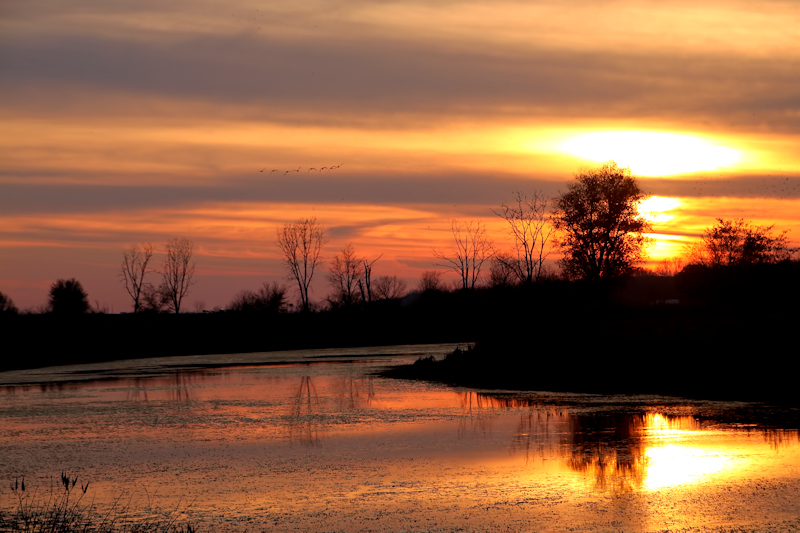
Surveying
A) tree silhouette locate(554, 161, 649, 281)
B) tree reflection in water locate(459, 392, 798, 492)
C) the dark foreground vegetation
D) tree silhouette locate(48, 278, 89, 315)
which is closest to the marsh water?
tree reflection in water locate(459, 392, 798, 492)

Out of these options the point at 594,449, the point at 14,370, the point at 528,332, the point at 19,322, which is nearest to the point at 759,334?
the point at 528,332

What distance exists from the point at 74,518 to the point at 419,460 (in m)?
6.09

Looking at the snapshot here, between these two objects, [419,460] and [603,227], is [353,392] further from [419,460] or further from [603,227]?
[603,227]

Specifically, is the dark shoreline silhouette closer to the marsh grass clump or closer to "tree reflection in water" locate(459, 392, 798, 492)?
"tree reflection in water" locate(459, 392, 798, 492)

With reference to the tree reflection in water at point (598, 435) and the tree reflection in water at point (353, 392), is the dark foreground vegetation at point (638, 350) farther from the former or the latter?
the tree reflection in water at point (598, 435)

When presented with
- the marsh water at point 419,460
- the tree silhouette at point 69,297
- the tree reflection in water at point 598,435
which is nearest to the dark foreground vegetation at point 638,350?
the marsh water at point 419,460

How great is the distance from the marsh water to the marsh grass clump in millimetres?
227

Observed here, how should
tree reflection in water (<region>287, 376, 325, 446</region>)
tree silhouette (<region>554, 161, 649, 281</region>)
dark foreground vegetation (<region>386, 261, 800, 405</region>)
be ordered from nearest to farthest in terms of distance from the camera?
tree reflection in water (<region>287, 376, 325, 446</region>) < dark foreground vegetation (<region>386, 261, 800, 405</region>) < tree silhouette (<region>554, 161, 649, 281</region>)

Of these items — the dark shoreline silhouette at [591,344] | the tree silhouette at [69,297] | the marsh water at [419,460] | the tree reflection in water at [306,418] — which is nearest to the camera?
the marsh water at [419,460]

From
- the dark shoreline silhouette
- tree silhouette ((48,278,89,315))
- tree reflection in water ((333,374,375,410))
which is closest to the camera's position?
tree reflection in water ((333,374,375,410))

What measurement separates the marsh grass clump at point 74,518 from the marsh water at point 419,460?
0.23m

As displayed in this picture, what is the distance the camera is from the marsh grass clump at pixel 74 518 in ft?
35.1

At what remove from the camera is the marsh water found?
37.2 ft

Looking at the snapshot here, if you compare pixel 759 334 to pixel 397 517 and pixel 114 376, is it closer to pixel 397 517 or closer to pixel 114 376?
pixel 397 517
